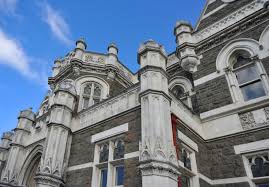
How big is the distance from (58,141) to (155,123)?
4486mm

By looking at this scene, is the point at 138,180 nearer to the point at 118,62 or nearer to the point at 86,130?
the point at 86,130

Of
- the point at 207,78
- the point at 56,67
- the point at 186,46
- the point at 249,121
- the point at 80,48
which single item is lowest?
the point at 249,121

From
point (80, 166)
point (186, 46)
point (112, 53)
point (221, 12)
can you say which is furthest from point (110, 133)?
point (112, 53)

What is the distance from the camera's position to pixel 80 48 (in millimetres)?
15203

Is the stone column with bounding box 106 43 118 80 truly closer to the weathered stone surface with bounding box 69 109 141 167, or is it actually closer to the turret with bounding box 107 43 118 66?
the turret with bounding box 107 43 118 66

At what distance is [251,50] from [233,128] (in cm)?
340

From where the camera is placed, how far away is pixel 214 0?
12375 mm

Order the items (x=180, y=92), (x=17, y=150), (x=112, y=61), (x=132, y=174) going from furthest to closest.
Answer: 1. (x=112, y=61)
2. (x=180, y=92)
3. (x=17, y=150)
4. (x=132, y=174)

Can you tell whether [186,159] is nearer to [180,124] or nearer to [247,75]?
[180,124]

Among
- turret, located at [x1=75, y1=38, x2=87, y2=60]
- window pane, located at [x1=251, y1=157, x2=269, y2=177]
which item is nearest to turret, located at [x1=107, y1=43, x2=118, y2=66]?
turret, located at [x1=75, y1=38, x2=87, y2=60]

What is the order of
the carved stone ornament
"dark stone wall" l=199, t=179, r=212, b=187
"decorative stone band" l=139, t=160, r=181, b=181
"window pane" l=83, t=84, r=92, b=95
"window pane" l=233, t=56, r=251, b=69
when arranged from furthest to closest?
"window pane" l=83, t=84, r=92, b=95 < "window pane" l=233, t=56, r=251, b=69 < the carved stone ornament < "dark stone wall" l=199, t=179, r=212, b=187 < "decorative stone band" l=139, t=160, r=181, b=181

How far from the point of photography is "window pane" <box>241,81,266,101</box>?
338 inches

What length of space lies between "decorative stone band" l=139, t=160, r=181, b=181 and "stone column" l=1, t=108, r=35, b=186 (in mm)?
8675

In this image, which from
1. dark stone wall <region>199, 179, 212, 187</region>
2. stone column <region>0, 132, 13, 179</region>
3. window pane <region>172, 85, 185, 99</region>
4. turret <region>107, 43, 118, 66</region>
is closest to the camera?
dark stone wall <region>199, 179, 212, 187</region>
